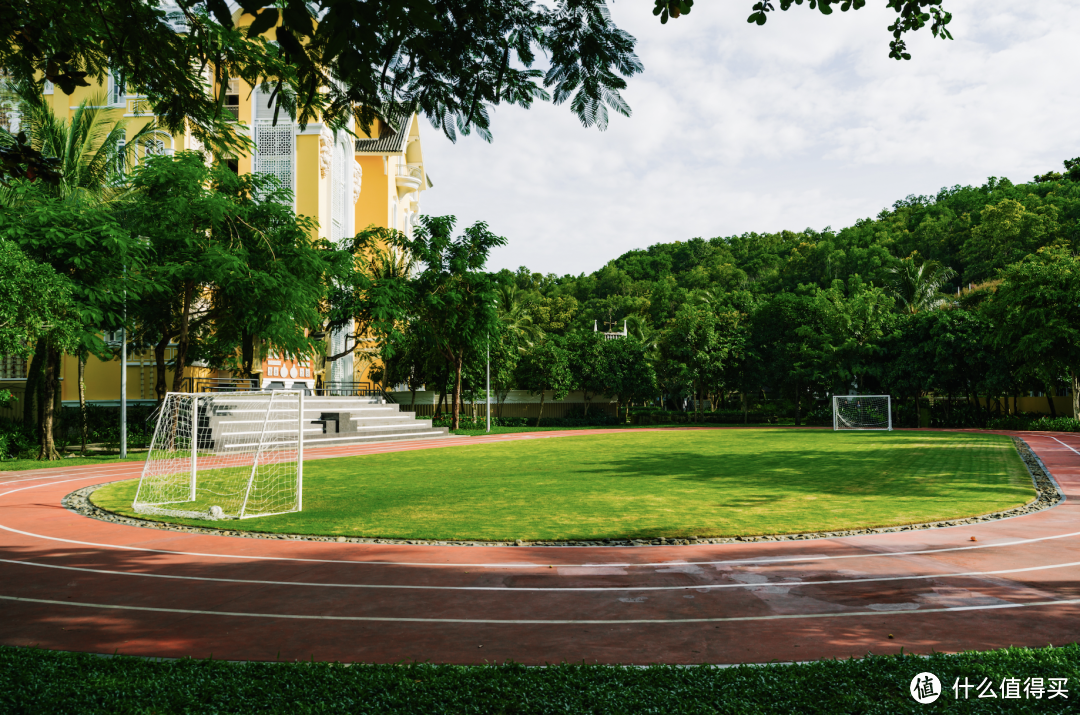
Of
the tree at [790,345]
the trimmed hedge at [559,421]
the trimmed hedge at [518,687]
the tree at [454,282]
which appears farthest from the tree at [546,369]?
the trimmed hedge at [518,687]

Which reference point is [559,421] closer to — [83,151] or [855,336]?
[855,336]

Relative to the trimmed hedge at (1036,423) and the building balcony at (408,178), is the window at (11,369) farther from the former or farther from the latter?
the trimmed hedge at (1036,423)

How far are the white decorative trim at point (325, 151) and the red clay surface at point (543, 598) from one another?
26159mm

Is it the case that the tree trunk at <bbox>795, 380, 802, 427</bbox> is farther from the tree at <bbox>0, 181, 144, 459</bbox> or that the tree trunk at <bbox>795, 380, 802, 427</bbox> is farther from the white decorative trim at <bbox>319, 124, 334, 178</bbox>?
the tree at <bbox>0, 181, 144, 459</bbox>

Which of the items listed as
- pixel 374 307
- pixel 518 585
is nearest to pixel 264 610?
pixel 518 585

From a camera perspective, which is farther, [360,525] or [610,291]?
[610,291]

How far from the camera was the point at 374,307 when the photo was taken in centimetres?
2861

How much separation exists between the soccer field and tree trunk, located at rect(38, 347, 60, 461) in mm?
6765

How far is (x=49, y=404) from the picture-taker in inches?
736

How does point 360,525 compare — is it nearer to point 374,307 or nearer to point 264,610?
point 264,610

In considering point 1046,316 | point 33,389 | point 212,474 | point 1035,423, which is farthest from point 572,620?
point 1035,423

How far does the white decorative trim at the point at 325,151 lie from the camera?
103 ft

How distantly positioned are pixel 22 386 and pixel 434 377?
19.4 m

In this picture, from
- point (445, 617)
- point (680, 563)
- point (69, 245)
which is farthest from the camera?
point (69, 245)
